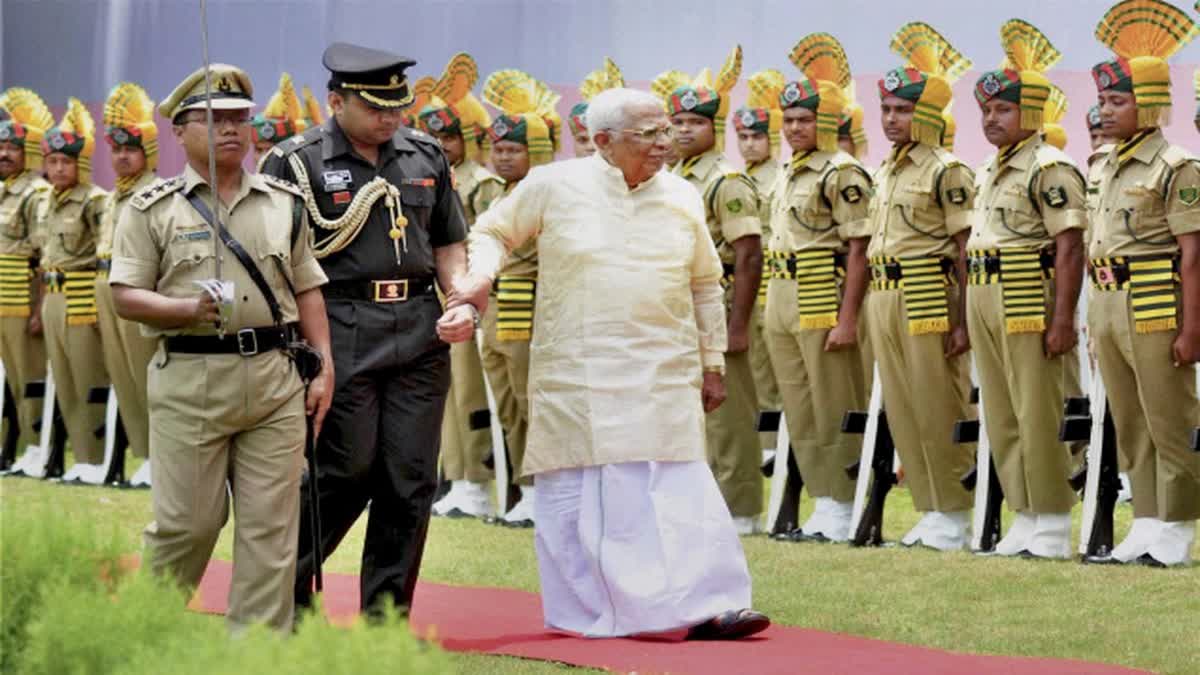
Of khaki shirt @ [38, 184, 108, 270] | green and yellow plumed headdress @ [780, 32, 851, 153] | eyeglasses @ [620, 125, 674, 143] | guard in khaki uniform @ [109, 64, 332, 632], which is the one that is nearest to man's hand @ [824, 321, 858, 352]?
green and yellow plumed headdress @ [780, 32, 851, 153]

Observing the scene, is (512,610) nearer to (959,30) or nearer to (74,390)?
(959,30)

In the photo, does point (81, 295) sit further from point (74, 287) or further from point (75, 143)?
point (75, 143)

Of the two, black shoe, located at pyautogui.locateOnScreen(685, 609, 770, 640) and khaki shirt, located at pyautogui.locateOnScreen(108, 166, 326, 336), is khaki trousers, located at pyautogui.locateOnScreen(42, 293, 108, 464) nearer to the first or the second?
black shoe, located at pyautogui.locateOnScreen(685, 609, 770, 640)

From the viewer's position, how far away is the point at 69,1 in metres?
6.55

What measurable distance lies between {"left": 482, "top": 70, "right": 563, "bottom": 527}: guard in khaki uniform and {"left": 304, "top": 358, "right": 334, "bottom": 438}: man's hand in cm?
486

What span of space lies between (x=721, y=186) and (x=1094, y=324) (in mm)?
2195

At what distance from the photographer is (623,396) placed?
818cm

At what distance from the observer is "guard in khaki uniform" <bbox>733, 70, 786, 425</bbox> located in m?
12.6

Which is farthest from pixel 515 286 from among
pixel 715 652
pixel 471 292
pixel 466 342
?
pixel 715 652

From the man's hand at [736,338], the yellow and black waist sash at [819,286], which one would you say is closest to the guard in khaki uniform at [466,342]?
the man's hand at [736,338]

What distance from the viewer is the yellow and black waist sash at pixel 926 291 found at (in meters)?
10.8

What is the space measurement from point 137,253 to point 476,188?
20.2 ft

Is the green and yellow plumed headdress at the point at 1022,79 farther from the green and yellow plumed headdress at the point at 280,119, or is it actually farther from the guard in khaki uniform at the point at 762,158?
the green and yellow plumed headdress at the point at 280,119

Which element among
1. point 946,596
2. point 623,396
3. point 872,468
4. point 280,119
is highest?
point 280,119
